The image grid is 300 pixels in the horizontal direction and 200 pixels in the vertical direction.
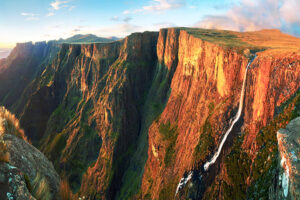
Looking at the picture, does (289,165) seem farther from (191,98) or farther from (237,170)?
(191,98)

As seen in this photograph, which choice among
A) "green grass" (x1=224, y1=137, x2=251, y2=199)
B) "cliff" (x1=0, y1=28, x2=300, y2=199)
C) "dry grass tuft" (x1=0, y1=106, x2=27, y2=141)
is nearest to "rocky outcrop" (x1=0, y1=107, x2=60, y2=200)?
"dry grass tuft" (x1=0, y1=106, x2=27, y2=141)

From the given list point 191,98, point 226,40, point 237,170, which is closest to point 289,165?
point 237,170

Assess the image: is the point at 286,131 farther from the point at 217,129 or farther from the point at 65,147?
the point at 65,147

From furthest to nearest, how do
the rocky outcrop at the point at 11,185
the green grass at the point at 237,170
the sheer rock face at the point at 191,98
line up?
the sheer rock face at the point at 191,98
the green grass at the point at 237,170
the rocky outcrop at the point at 11,185

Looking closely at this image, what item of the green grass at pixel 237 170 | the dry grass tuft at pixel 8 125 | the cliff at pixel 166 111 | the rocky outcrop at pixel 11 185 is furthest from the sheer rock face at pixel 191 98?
the rocky outcrop at pixel 11 185

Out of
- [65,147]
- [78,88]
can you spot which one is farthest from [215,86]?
[78,88]

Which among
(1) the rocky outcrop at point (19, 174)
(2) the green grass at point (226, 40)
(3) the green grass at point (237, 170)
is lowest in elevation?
(3) the green grass at point (237, 170)

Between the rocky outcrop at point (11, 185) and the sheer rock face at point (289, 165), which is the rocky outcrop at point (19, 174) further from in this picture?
the sheer rock face at point (289, 165)
